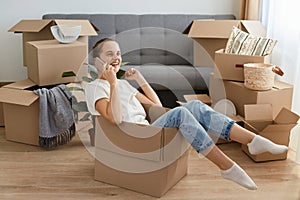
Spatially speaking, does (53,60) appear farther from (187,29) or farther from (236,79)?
(236,79)

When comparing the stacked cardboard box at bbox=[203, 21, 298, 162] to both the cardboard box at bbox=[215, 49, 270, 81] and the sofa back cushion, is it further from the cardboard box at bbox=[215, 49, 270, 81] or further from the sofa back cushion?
the sofa back cushion

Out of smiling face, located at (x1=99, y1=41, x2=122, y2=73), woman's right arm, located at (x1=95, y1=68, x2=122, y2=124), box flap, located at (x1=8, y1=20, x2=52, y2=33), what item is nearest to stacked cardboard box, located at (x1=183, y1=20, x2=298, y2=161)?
smiling face, located at (x1=99, y1=41, x2=122, y2=73)

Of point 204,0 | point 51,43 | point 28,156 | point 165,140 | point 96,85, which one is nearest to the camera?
point 165,140

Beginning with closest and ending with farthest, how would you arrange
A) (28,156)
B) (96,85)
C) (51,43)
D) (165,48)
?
(96,85), (28,156), (51,43), (165,48)

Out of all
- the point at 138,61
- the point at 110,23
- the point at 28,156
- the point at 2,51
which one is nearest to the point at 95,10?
the point at 110,23

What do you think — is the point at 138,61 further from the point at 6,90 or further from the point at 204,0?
the point at 6,90

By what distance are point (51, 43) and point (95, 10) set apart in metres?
0.98

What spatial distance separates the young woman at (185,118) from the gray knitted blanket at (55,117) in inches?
18.1

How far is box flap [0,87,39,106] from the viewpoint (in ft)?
8.95

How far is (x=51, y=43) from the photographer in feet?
9.73

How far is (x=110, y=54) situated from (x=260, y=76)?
94 cm

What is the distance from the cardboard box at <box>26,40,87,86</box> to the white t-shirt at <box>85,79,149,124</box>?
579 mm

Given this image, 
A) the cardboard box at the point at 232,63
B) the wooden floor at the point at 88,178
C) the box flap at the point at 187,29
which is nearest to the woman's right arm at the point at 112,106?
the wooden floor at the point at 88,178

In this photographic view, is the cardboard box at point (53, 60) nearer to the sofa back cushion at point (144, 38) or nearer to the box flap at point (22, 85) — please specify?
the box flap at point (22, 85)
